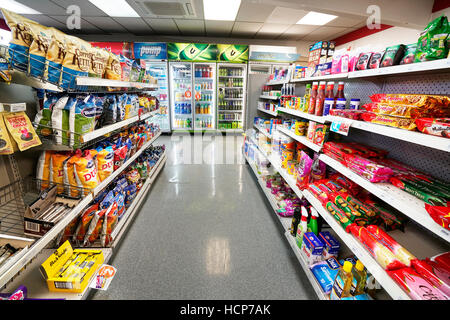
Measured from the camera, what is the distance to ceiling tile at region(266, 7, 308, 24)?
16.0 ft

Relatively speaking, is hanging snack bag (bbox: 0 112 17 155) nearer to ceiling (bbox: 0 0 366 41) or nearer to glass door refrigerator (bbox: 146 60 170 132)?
ceiling (bbox: 0 0 366 41)

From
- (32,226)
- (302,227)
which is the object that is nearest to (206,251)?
(302,227)

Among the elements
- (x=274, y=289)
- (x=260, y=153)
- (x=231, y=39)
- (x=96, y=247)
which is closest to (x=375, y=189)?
(x=274, y=289)

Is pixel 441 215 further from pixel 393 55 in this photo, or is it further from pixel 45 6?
pixel 45 6

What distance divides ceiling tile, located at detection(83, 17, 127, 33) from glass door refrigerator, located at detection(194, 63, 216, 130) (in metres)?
2.54

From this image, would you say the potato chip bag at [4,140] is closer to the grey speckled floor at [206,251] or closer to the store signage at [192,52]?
the grey speckled floor at [206,251]

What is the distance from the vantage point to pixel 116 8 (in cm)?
496

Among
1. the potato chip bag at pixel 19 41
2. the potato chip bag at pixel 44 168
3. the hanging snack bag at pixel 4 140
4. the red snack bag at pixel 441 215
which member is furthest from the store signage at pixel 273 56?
the red snack bag at pixel 441 215

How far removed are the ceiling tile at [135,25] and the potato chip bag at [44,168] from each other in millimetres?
5530

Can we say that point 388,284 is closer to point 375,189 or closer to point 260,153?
point 375,189

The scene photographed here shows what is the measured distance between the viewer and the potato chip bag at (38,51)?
1.43m

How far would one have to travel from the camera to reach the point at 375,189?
1.27 m

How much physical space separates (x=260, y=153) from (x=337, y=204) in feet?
7.57

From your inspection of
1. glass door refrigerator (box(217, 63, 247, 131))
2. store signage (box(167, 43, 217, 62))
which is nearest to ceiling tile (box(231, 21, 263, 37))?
store signage (box(167, 43, 217, 62))
